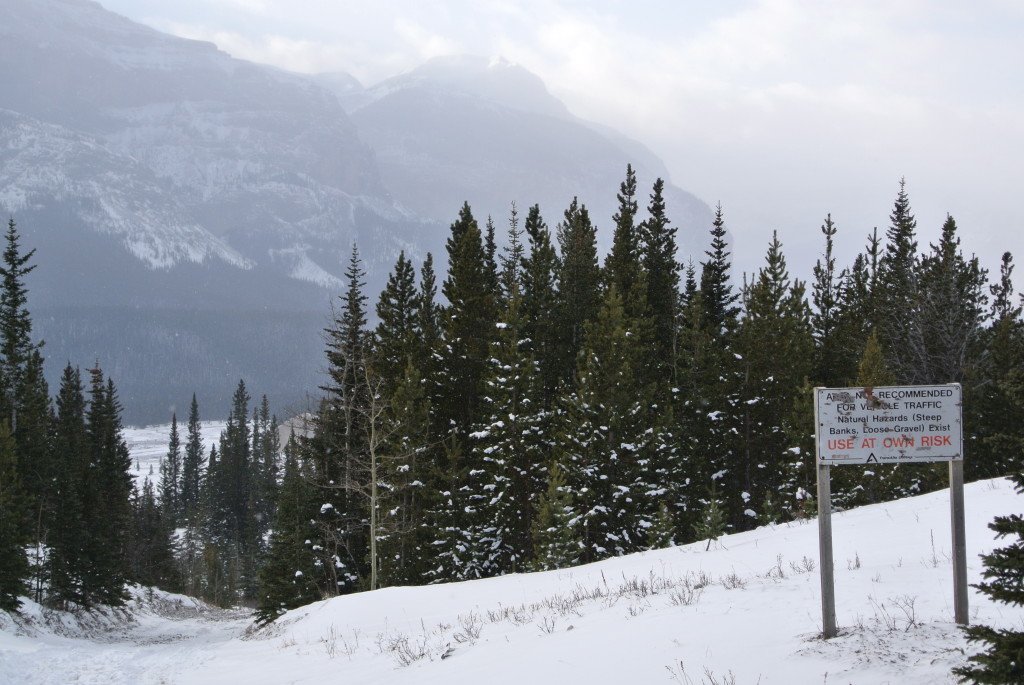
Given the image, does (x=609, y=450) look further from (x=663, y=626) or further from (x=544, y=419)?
(x=663, y=626)

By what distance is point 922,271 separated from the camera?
44.9 metres

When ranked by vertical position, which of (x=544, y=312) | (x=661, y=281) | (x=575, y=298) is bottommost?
(x=544, y=312)

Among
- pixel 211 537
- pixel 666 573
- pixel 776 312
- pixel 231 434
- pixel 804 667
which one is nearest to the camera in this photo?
pixel 804 667

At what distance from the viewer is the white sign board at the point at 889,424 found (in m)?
7.09

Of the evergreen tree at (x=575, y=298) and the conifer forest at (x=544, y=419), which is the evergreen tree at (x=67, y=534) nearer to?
the conifer forest at (x=544, y=419)

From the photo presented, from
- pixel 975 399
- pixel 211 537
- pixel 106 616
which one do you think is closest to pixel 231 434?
pixel 211 537

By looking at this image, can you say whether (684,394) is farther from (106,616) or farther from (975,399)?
(106,616)

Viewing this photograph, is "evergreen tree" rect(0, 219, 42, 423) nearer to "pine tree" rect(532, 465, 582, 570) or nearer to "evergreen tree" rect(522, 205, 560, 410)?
"evergreen tree" rect(522, 205, 560, 410)

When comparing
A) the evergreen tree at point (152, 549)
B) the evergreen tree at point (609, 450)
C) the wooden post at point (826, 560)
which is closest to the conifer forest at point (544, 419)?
the evergreen tree at point (609, 450)

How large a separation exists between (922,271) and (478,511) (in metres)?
28.1

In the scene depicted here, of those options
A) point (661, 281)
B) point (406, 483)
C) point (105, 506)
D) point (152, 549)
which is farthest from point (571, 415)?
point (152, 549)

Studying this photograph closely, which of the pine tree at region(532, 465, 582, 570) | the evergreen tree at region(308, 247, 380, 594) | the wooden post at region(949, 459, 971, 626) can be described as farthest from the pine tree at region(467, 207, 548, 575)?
the wooden post at region(949, 459, 971, 626)

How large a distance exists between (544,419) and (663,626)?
30.6 m

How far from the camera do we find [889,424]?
7.16m
